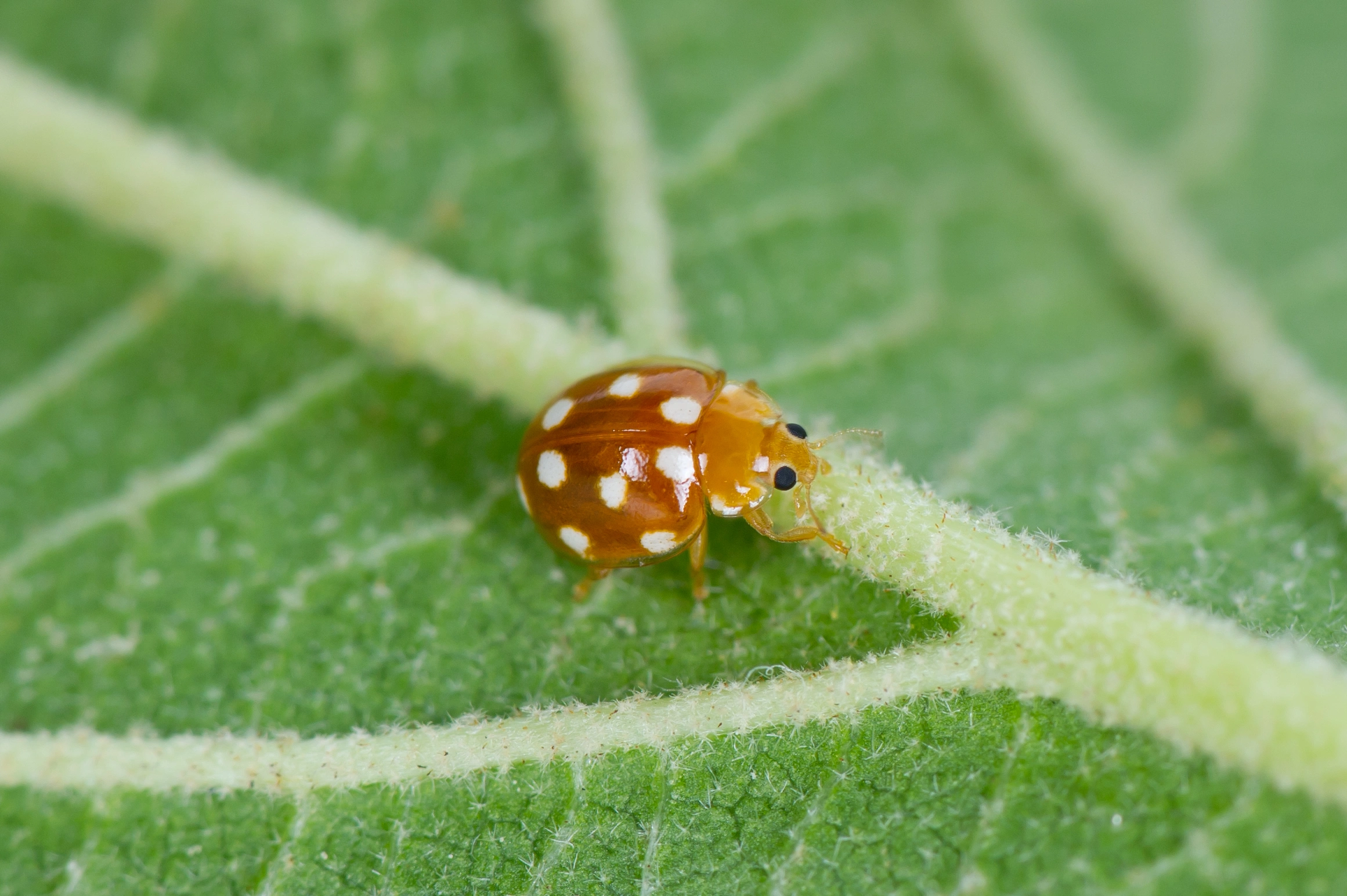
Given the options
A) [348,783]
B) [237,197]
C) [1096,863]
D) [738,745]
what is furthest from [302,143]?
[1096,863]

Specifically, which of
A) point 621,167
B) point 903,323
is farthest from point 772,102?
point 903,323

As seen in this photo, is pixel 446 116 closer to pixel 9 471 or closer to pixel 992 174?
pixel 9 471

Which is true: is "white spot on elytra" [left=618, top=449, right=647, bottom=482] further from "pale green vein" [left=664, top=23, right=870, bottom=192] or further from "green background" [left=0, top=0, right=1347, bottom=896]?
"pale green vein" [left=664, top=23, right=870, bottom=192]

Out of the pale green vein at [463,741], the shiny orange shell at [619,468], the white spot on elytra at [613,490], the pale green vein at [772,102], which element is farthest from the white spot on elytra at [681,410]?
the pale green vein at [772,102]

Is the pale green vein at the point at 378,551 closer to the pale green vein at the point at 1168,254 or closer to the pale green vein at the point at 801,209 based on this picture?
the pale green vein at the point at 801,209

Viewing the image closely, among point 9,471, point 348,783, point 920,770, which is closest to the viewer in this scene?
point 920,770
